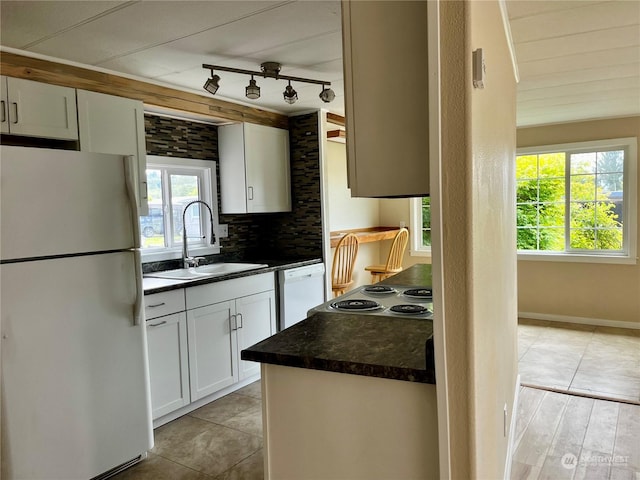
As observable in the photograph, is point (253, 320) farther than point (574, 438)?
Yes

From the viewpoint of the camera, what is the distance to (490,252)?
1.64m

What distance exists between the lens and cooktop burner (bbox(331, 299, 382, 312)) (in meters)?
2.10

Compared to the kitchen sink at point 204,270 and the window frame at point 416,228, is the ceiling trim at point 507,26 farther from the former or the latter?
the window frame at point 416,228

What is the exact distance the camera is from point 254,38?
7.89 ft

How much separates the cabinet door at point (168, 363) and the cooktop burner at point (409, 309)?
4.89 feet

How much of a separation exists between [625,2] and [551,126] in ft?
10.7

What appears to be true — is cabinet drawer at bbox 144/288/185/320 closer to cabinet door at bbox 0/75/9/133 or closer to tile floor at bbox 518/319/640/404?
cabinet door at bbox 0/75/9/133

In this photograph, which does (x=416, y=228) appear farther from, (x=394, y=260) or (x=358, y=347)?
(x=358, y=347)

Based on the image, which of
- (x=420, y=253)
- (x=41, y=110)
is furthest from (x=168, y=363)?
(x=420, y=253)

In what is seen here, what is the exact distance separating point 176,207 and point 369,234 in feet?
7.38

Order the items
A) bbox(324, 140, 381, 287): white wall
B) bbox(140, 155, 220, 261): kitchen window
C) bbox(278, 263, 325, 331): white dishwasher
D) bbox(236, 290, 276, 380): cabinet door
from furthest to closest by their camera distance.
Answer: bbox(324, 140, 381, 287): white wall < bbox(278, 263, 325, 331): white dishwasher < bbox(140, 155, 220, 261): kitchen window < bbox(236, 290, 276, 380): cabinet door

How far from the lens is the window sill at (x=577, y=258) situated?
4.79m

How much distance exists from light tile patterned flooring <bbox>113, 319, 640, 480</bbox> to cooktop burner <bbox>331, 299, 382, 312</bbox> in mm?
956

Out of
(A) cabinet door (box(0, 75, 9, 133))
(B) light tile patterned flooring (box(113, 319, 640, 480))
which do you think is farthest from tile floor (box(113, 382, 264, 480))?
(A) cabinet door (box(0, 75, 9, 133))
